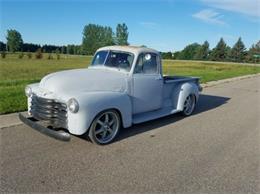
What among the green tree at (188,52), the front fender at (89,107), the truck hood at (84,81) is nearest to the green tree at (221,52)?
the green tree at (188,52)

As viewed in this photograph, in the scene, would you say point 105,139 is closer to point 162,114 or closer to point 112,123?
point 112,123

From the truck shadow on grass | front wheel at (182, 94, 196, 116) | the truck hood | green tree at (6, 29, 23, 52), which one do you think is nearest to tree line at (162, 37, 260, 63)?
green tree at (6, 29, 23, 52)

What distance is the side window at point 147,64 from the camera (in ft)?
Answer: 18.7

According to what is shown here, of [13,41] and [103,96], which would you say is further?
[13,41]

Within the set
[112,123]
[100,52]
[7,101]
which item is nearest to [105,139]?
[112,123]

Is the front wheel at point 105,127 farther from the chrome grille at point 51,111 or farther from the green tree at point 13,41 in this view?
the green tree at point 13,41

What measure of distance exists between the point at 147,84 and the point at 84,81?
1.52 m

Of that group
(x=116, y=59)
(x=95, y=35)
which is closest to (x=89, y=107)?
(x=116, y=59)

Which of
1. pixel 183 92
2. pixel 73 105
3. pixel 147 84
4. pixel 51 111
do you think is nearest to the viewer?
pixel 73 105

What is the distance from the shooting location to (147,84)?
5.75 m

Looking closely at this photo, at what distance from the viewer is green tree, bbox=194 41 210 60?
106 meters

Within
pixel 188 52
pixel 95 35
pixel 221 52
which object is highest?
pixel 95 35

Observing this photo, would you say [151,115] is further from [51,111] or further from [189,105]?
[51,111]

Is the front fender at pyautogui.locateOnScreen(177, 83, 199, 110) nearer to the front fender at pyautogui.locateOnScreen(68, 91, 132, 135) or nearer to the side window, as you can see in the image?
the side window
